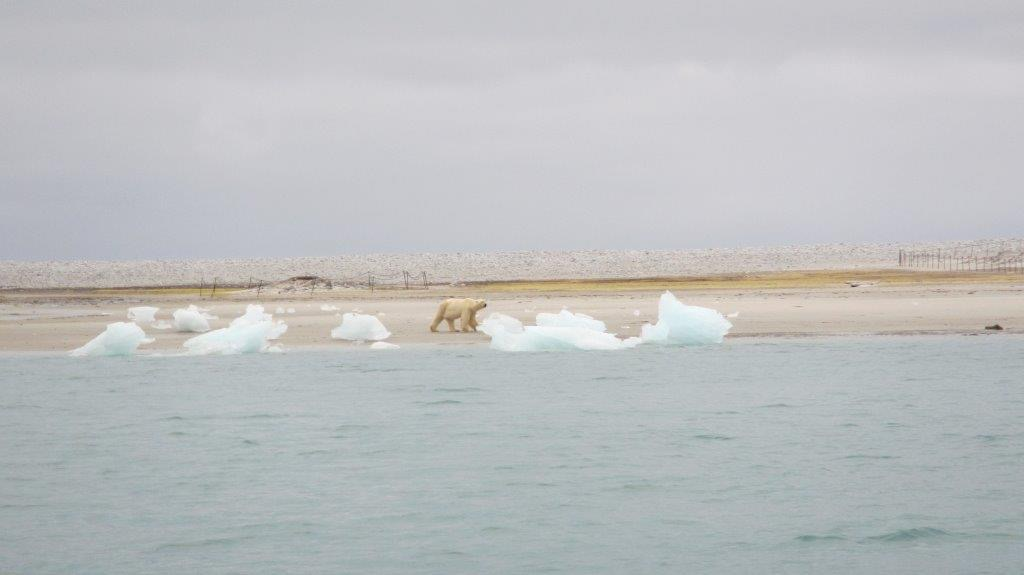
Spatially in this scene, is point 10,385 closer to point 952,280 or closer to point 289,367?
point 289,367

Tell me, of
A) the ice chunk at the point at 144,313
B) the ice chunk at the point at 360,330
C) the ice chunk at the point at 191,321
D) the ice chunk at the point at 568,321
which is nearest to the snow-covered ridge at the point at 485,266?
the ice chunk at the point at 144,313

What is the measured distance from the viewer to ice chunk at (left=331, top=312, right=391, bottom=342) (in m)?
23.0

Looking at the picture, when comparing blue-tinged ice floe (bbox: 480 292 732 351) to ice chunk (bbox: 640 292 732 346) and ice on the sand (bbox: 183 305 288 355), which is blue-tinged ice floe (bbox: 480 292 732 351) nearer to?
ice chunk (bbox: 640 292 732 346)

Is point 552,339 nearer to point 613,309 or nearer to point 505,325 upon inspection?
point 505,325

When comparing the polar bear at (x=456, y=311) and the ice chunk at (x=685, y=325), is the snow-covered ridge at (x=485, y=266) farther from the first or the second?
the ice chunk at (x=685, y=325)

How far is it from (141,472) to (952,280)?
132 feet

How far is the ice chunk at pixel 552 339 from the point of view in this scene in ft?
66.9

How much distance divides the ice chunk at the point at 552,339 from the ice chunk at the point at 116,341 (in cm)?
622

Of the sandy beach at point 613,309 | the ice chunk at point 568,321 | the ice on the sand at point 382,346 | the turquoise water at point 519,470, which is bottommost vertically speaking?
the turquoise water at point 519,470

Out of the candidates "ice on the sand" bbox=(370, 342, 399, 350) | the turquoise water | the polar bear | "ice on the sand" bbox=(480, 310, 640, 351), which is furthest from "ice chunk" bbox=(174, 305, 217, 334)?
"ice on the sand" bbox=(480, 310, 640, 351)

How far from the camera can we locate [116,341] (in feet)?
66.6

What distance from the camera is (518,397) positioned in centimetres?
1556

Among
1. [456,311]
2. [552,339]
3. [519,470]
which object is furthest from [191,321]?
[519,470]

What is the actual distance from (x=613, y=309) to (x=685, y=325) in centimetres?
972
